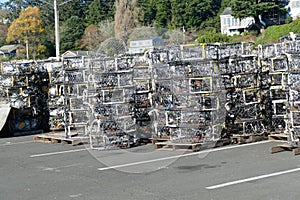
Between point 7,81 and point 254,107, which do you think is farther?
point 7,81

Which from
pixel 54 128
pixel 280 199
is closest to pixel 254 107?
pixel 280 199

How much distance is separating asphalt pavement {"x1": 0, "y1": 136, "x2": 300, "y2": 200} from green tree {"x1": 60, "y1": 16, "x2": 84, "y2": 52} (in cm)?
4836

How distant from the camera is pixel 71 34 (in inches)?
2542

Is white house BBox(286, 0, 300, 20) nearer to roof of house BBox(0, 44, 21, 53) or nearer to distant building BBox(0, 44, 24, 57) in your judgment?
distant building BBox(0, 44, 24, 57)

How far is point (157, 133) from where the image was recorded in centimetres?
1421

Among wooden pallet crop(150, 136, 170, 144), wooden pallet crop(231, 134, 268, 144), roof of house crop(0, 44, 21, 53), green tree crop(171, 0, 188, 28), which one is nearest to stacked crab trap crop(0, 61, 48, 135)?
wooden pallet crop(150, 136, 170, 144)

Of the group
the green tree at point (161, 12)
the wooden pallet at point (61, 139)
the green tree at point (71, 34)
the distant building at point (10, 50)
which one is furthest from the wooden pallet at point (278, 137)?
the distant building at point (10, 50)

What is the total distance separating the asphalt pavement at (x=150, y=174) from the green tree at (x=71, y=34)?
4836 cm

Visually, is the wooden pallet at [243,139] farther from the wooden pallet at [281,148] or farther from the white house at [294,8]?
the white house at [294,8]

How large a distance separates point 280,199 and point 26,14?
195 ft

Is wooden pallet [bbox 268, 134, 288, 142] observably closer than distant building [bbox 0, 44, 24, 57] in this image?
Yes

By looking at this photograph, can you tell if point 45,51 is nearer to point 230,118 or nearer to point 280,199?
point 230,118

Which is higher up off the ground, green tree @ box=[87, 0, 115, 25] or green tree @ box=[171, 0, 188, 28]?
green tree @ box=[87, 0, 115, 25]

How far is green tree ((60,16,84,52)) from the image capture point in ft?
204
